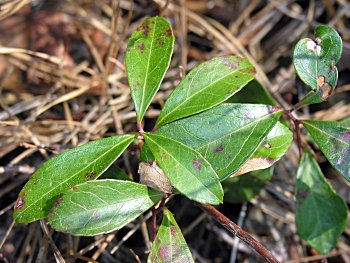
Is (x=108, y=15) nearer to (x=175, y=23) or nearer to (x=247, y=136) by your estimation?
(x=175, y=23)

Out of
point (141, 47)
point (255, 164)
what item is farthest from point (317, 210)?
point (141, 47)

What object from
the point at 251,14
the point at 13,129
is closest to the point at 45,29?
the point at 13,129

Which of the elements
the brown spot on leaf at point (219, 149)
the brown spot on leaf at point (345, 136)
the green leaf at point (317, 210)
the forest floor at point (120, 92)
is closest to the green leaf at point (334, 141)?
the brown spot on leaf at point (345, 136)

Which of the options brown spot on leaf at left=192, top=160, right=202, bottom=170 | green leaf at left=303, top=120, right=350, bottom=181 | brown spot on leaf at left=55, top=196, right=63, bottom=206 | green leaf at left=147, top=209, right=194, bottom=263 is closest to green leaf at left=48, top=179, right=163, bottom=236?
brown spot on leaf at left=55, top=196, right=63, bottom=206

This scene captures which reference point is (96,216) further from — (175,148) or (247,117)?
(247,117)

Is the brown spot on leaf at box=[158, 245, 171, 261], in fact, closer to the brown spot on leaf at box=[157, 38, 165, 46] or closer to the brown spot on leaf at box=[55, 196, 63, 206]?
the brown spot on leaf at box=[55, 196, 63, 206]

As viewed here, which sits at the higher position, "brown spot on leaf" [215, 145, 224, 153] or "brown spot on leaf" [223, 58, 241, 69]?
"brown spot on leaf" [223, 58, 241, 69]
